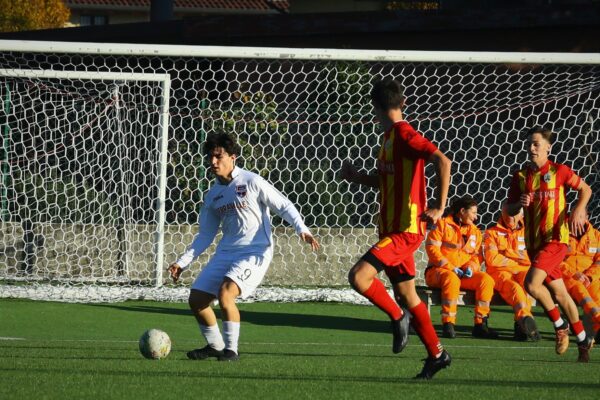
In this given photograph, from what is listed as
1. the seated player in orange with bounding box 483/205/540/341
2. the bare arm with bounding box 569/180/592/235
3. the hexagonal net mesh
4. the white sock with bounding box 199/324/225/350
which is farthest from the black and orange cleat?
the hexagonal net mesh

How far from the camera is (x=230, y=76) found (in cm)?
2055

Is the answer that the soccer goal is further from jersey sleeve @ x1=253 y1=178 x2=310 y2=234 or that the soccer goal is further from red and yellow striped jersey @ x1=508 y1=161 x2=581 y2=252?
red and yellow striped jersey @ x1=508 y1=161 x2=581 y2=252

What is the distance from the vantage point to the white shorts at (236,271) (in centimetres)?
862

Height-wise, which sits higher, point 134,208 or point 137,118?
point 137,118

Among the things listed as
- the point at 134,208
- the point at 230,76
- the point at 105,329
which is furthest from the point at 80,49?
the point at 230,76

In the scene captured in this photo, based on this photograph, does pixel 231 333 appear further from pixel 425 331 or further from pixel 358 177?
pixel 425 331

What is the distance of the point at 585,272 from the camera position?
1160 centimetres

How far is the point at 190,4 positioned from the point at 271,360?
1936 inches

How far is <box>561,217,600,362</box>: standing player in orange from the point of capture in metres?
11.0

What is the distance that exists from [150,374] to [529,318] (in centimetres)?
539

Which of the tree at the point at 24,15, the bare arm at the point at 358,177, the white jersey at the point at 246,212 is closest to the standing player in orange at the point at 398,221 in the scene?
the bare arm at the point at 358,177

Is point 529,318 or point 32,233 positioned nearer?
point 529,318

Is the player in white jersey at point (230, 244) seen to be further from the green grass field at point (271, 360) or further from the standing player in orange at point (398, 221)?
the standing player in orange at point (398, 221)

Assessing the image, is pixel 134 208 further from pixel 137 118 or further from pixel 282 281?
pixel 282 281
